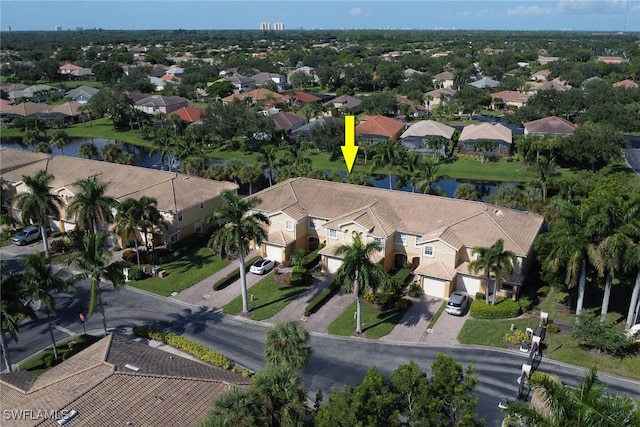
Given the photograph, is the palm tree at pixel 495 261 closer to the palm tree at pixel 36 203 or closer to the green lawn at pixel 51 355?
the green lawn at pixel 51 355

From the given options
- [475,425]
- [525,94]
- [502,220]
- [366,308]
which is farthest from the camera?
[525,94]

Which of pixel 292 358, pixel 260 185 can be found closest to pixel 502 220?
pixel 292 358

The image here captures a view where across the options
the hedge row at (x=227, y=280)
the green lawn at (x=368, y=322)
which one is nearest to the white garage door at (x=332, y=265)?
the green lawn at (x=368, y=322)

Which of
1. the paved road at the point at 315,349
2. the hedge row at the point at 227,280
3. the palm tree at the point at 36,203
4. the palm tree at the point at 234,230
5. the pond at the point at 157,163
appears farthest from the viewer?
the pond at the point at 157,163

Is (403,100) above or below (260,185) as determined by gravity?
above

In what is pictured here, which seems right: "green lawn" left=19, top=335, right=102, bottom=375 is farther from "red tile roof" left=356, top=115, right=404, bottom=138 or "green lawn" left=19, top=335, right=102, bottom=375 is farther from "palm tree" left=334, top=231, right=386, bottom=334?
"red tile roof" left=356, top=115, right=404, bottom=138

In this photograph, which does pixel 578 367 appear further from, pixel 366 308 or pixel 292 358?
pixel 292 358
